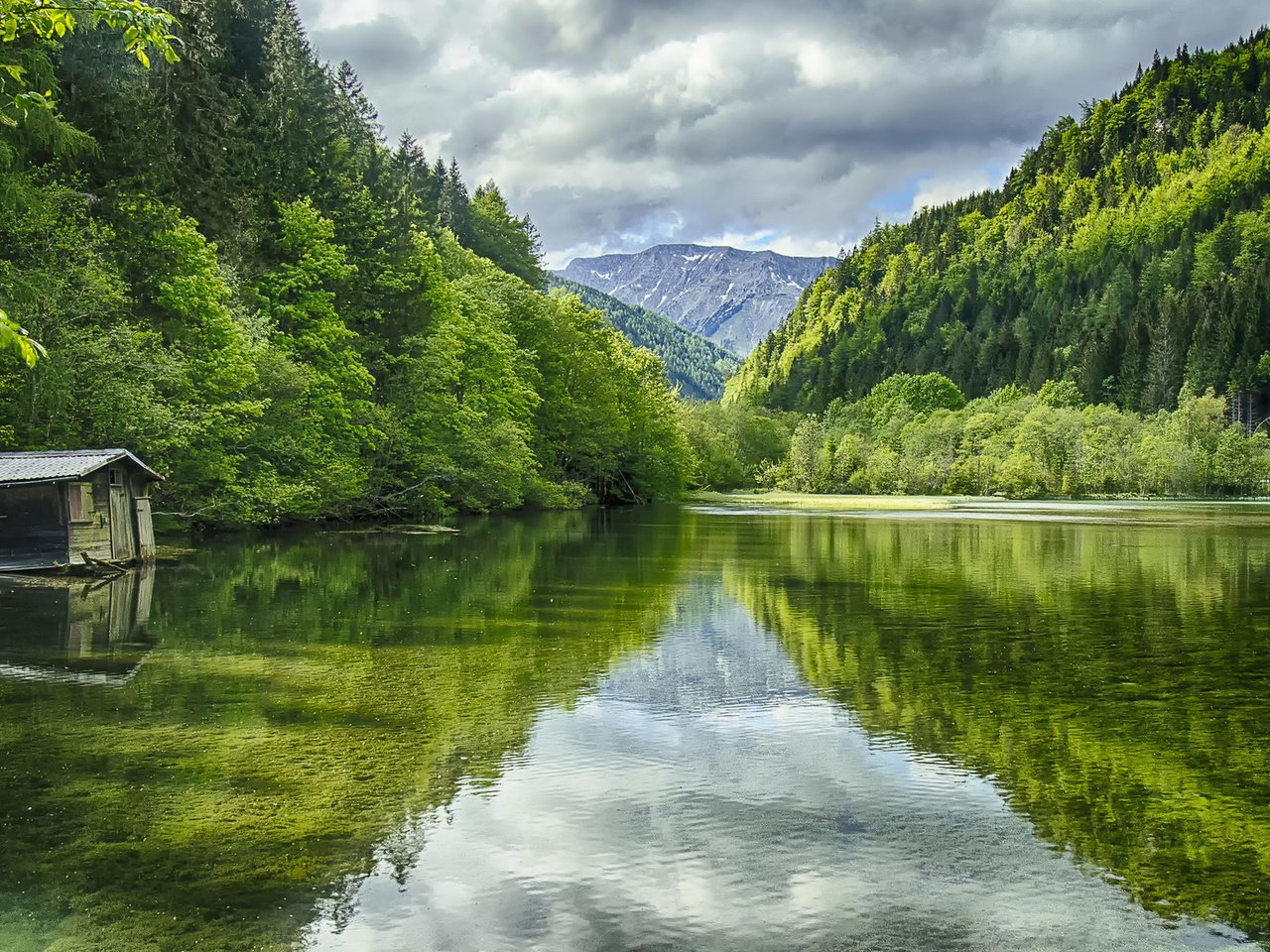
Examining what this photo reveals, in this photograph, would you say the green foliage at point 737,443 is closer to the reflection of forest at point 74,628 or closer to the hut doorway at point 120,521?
the hut doorway at point 120,521

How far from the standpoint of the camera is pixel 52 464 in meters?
25.0

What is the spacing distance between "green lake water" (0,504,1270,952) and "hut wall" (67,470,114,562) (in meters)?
5.00

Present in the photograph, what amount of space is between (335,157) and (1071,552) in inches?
1489

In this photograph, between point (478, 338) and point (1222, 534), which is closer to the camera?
point (1222, 534)

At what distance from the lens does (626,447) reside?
3263 inches

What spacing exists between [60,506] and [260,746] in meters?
18.7

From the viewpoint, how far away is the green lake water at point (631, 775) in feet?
21.2

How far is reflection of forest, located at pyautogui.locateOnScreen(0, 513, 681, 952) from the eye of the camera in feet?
21.8

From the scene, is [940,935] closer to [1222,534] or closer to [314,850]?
[314,850]

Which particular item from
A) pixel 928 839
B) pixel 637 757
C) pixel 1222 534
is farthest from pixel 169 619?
pixel 1222 534

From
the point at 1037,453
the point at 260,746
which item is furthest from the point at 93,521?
the point at 1037,453

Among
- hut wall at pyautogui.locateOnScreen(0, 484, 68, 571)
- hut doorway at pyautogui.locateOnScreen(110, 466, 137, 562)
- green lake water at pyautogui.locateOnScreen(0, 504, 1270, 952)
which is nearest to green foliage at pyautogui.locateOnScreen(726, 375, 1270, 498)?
hut doorway at pyautogui.locateOnScreen(110, 466, 137, 562)

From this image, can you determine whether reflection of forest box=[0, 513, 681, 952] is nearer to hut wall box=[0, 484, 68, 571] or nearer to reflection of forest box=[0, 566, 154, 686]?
reflection of forest box=[0, 566, 154, 686]

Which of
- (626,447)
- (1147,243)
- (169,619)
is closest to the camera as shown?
(169,619)
